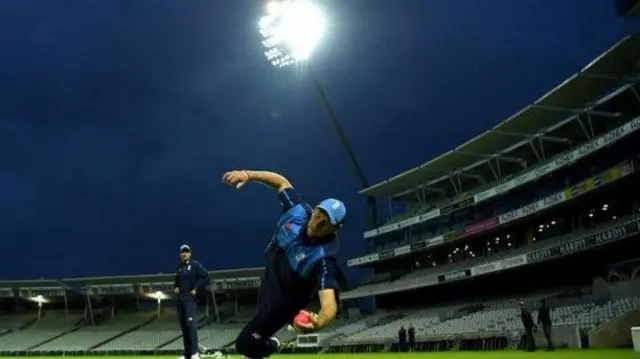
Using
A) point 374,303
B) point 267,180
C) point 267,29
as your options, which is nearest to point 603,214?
point 267,29

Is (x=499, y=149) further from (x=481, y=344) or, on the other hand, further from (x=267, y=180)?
(x=267, y=180)

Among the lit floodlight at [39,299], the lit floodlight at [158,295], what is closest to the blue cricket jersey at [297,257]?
the lit floodlight at [158,295]

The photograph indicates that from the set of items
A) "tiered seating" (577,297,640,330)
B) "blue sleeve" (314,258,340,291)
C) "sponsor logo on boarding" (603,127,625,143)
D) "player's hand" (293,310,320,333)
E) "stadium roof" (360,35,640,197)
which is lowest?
"tiered seating" (577,297,640,330)

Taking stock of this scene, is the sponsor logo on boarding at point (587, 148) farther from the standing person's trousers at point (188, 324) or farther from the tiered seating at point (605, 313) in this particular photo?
the standing person's trousers at point (188, 324)

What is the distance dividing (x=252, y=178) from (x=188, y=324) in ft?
23.4

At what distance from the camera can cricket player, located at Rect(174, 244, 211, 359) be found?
12.6 meters

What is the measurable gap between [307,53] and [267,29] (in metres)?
2.74

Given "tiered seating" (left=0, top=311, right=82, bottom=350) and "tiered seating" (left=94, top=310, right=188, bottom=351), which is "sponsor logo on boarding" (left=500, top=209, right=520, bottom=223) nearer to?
"tiered seating" (left=94, top=310, right=188, bottom=351)

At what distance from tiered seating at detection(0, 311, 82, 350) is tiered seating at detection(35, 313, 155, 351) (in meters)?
1.61

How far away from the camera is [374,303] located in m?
59.3

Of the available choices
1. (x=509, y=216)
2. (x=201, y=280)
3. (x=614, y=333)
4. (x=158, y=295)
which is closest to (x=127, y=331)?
(x=158, y=295)

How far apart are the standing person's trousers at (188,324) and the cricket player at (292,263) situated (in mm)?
6143

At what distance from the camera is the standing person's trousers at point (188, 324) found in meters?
12.4

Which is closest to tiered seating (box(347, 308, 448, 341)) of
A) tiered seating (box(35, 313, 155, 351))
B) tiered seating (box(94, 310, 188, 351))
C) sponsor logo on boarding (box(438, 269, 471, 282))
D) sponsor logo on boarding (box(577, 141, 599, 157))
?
sponsor logo on boarding (box(438, 269, 471, 282))
